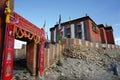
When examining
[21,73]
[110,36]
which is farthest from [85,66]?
[110,36]

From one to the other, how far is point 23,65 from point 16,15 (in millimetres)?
5545

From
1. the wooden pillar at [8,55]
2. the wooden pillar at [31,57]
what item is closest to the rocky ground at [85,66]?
the wooden pillar at [31,57]

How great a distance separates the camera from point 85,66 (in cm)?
1662

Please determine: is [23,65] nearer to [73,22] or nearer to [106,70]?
[106,70]

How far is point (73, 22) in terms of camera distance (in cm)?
2978

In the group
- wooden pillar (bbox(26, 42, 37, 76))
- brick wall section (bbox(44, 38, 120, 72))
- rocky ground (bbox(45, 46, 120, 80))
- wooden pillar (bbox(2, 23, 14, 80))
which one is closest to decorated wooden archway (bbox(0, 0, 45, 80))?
wooden pillar (bbox(2, 23, 14, 80))

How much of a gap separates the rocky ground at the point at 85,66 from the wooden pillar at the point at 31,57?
5.09 feet

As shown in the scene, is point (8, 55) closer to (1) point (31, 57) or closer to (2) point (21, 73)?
(2) point (21, 73)

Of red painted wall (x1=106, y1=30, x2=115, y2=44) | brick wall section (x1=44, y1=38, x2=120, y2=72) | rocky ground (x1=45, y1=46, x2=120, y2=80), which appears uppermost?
red painted wall (x1=106, y1=30, x2=115, y2=44)

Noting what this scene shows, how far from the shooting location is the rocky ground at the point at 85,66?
44.7ft

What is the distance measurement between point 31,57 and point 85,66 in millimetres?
7576

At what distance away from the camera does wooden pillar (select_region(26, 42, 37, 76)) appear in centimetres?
1202

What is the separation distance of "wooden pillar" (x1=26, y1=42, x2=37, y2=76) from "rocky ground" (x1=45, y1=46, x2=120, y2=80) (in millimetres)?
1550

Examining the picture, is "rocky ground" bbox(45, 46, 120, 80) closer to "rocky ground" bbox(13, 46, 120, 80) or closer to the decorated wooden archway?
"rocky ground" bbox(13, 46, 120, 80)
